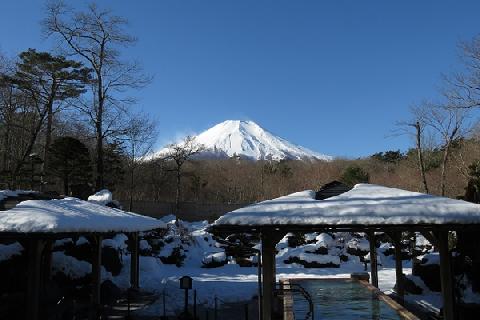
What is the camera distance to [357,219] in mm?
7828

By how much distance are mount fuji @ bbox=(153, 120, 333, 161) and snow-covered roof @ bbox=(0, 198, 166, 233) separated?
111m

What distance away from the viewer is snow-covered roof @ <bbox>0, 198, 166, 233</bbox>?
849 centimetres

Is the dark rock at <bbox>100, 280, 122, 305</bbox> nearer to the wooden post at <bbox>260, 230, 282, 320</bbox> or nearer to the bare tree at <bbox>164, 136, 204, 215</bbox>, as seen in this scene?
the wooden post at <bbox>260, 230, 282, 320</bbox>

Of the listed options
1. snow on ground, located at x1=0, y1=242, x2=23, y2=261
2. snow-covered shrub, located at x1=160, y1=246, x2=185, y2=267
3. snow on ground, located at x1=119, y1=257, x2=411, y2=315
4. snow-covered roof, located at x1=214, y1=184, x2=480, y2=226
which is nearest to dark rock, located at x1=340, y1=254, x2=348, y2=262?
snow on ground, located at x1=119, y1=257, x2=411, y2=315

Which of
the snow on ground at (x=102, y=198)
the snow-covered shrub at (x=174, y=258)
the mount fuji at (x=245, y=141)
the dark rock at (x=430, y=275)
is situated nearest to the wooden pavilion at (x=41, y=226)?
the snow on ground at (x=102, y=198)

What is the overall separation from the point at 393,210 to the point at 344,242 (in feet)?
63.4

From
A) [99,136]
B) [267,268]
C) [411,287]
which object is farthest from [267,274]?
[99,136]

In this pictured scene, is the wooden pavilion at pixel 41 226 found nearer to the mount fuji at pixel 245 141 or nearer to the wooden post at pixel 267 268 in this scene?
the wooden post at pixel 267 268

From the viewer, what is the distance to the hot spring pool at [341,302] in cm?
972

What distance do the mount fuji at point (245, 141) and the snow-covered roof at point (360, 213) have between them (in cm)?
11290

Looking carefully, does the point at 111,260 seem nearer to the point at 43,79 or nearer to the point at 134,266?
the point at 134,266

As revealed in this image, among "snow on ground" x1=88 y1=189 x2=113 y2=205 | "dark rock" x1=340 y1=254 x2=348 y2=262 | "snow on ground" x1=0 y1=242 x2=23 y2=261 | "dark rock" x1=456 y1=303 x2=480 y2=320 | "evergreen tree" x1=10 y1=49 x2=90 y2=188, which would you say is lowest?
"dark rock" x1=456 y1=303 x2=480 y2=320

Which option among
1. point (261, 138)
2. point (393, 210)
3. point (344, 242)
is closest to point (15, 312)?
point (393, 210)

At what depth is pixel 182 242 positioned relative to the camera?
25594 millimetres
